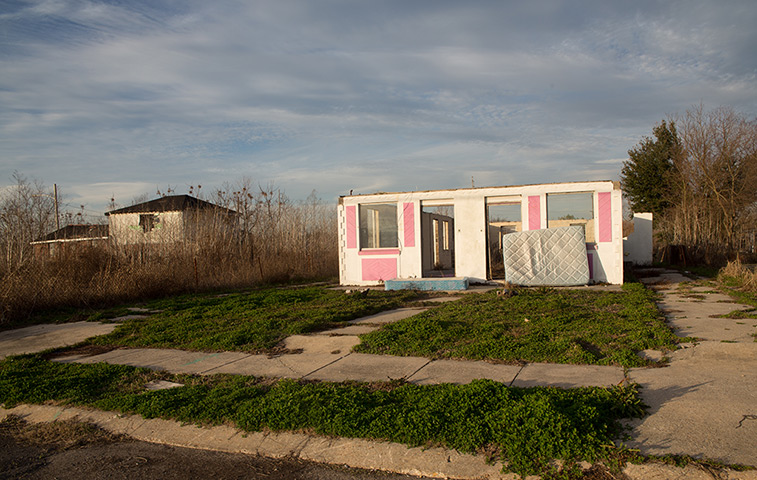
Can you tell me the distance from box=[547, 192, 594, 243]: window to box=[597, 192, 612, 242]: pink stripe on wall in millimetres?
278

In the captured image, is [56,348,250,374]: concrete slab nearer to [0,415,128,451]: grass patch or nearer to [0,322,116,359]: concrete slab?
[0,322,116,359]: concrete slab

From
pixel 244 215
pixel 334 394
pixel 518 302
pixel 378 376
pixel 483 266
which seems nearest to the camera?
pixel 334 394

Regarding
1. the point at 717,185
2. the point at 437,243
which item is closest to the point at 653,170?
the point at 717,185

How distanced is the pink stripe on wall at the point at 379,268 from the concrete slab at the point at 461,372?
10025 millimetres

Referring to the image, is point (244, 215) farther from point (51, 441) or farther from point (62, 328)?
point (51, 441)

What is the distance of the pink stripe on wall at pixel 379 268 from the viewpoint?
1620 centimetres

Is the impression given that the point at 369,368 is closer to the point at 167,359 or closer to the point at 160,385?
the point at 160,385

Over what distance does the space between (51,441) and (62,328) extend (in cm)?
605

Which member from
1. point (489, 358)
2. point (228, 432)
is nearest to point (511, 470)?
point (228, 432)

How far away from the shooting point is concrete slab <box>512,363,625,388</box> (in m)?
5.09

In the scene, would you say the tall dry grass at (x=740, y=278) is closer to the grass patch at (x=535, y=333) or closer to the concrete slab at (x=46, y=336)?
the grass patch at (x=535, y=333)

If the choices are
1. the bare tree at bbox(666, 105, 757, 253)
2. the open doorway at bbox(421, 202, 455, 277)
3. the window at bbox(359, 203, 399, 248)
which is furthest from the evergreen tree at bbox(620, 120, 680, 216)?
the window at bbox(359, 203, 399, 248)

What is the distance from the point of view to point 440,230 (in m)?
21.6

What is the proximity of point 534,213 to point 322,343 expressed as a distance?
31.3 feet
